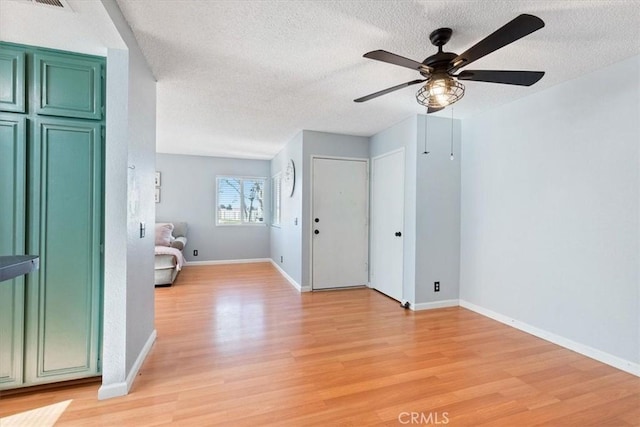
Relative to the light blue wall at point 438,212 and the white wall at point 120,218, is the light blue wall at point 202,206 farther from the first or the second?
the white wall at point 120,218

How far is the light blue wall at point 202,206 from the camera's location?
20.0ft

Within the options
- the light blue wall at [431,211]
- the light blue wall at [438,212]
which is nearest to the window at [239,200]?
the light blue wall at [431,211]

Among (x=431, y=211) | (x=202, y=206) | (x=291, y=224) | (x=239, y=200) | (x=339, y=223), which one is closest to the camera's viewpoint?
(x=431, y=211)

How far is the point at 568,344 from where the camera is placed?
2502 mm

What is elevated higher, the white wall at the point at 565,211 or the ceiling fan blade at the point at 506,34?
the ceiling fan blade at the point at 506,34

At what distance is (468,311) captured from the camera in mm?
3414

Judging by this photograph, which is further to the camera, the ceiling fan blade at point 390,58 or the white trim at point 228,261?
the white trim at point 228,261

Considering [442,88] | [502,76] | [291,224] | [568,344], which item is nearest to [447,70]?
[442,88]

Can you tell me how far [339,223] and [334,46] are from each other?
2.71 m

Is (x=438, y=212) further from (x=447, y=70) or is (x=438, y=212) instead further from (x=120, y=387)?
(x=120, y=387)

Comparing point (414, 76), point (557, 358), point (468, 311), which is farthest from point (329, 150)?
point (557, 358)

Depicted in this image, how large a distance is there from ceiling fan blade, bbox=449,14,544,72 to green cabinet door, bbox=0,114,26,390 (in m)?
2.69

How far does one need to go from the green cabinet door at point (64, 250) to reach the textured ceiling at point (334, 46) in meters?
0.87

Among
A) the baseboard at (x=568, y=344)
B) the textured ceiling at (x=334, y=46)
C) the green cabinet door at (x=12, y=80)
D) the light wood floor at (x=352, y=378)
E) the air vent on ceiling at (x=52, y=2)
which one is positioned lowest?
the light wood floor at (x=352, y=378)
